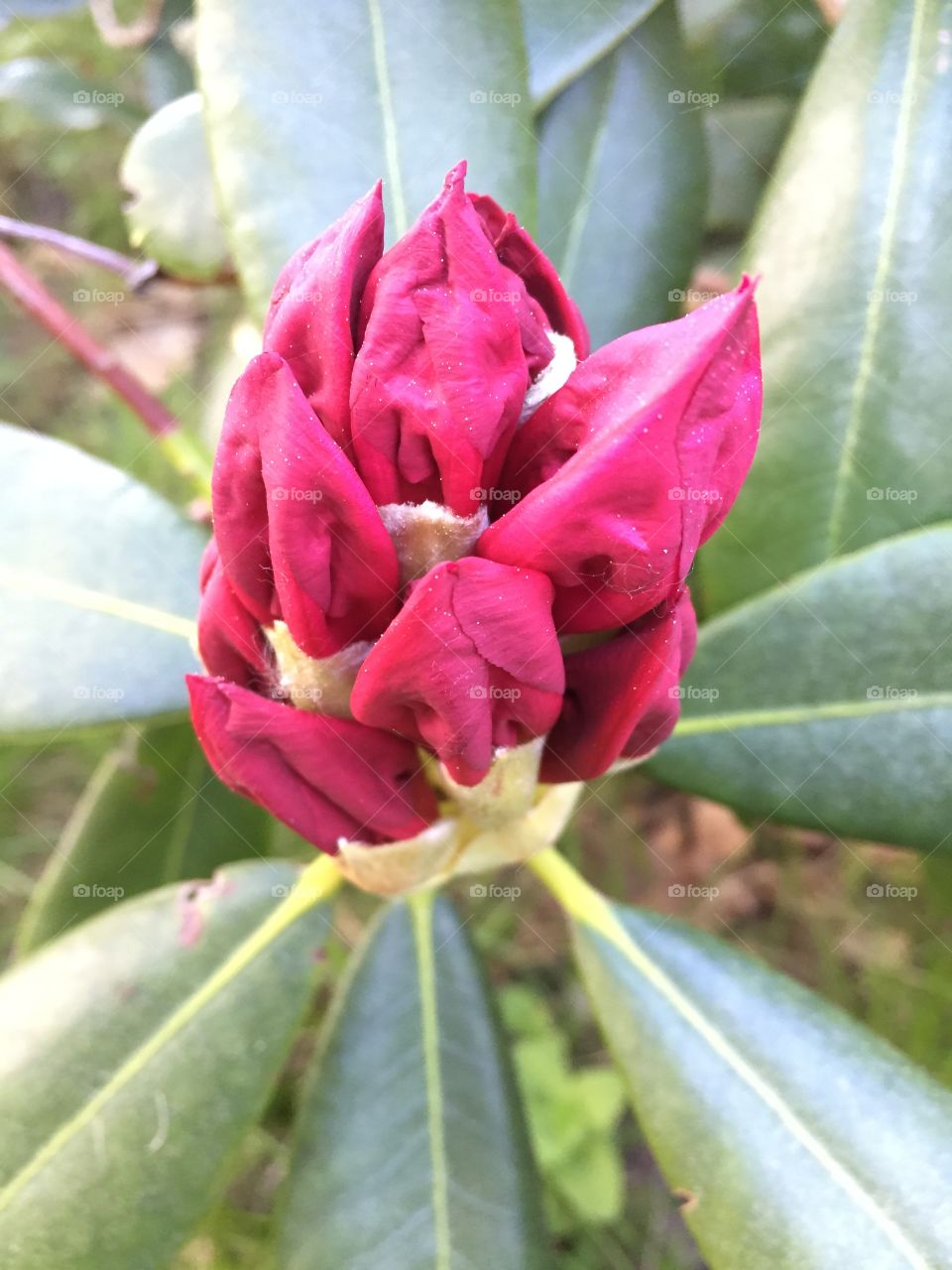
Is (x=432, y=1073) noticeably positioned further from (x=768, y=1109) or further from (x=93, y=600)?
(x=93, y=600)

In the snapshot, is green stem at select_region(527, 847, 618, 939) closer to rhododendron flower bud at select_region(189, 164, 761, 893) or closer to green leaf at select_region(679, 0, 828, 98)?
rhododendron flower bud at select_region(189, 164, 761, 893)

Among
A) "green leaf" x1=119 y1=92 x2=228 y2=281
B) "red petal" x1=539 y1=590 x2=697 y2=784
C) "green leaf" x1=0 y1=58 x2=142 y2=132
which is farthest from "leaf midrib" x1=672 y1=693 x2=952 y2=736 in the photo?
"green leaf" x1=0 y1=58 x2=142 y2=132

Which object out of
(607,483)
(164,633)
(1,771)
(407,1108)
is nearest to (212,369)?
(1,771)

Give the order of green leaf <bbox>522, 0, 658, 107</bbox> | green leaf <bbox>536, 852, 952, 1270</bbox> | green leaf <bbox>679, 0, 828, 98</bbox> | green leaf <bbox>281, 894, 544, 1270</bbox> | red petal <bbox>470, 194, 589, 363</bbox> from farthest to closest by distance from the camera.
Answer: green leaf <bbox>679, 0, 828, 98</bbox>
green leaf <bbox>522, 0, 658, 107</bbox>
green leaf <bbox>281, 894, 544, 1270</bbox>
green leaf <bbox>536, 852, 952, 1270</bbox>
red petal <bbox>470, 194, 589, 363</bbox>

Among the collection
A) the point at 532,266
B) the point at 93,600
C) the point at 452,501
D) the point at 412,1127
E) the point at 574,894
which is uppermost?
the point at 532,266

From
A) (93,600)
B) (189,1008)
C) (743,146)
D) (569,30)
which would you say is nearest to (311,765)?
(189,1008)
